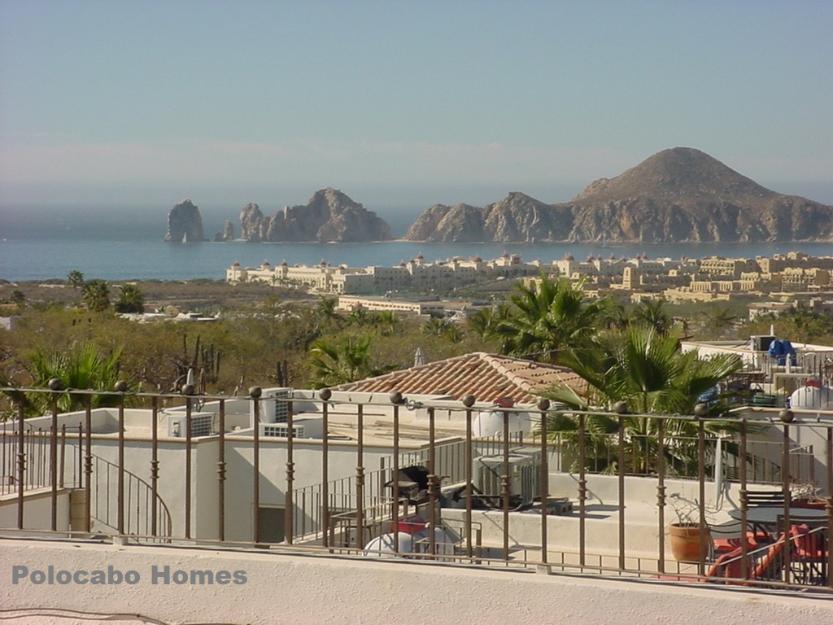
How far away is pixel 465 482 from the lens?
A: 349 inches

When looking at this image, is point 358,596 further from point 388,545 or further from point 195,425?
point 195,425

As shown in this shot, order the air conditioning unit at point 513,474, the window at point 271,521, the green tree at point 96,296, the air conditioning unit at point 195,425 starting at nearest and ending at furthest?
1. the air conditioning unit at point 513,474
2. the window at point 271,521
3. the air conditioning unit at point 195,425
4. the green tree at point 96,296

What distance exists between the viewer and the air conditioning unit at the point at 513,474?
11.0 meters

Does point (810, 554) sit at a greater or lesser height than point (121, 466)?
lesser

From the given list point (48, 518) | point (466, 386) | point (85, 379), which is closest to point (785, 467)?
point (48, 518)

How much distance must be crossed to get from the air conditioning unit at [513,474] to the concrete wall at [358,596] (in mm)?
4936

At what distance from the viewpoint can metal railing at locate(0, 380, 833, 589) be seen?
231 inches

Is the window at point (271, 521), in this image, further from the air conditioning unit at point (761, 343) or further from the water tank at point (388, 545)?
the air conditioning unit at point (761, 343)

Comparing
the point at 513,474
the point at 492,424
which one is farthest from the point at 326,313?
the point at 513,474

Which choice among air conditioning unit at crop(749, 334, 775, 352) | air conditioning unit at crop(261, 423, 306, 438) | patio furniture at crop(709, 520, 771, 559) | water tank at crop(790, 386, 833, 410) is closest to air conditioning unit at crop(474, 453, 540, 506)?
patio furniture at crop(709, 520, 771, 559)

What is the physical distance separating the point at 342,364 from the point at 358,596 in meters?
22.5

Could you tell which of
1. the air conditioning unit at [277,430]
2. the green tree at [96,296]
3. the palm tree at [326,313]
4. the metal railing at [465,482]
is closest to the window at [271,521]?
the metal railing at [465,482]

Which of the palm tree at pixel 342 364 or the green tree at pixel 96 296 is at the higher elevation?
the green tree at pixel 96 296

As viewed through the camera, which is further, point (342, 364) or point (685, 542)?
point (342, 364)
